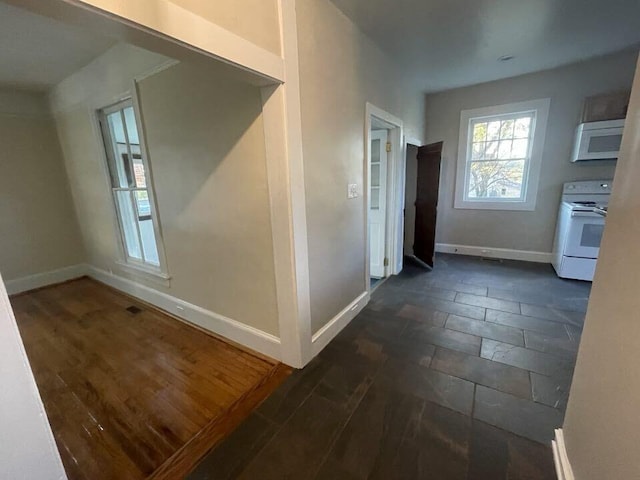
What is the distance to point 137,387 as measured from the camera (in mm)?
1885

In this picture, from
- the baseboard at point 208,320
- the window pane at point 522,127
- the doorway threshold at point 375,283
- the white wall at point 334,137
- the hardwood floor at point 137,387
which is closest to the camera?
the hardwood floor at point 137,387

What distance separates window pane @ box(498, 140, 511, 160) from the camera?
4.06 meters

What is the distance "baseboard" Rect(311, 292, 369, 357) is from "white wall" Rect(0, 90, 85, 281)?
4214mm

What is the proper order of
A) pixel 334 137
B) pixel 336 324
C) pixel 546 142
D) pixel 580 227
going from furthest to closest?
pixel 546 142 < pixel 580 227 < pixel 336 324 < pixel 334 137

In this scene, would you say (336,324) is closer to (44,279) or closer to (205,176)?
(205,176)

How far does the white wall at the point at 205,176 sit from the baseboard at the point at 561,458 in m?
1.71

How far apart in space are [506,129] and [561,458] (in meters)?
4.22

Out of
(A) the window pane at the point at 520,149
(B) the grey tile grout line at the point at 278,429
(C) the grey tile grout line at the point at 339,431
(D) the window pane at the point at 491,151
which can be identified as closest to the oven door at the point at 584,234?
(A) the window pane at the point at 520,149

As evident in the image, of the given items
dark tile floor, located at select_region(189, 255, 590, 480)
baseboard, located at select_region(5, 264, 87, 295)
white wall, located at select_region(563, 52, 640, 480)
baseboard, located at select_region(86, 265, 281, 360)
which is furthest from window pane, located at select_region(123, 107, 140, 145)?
white wall, located at select_region(563, 52, 640, 480)

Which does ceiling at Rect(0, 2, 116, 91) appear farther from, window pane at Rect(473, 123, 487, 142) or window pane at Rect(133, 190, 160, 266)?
window pane at Rect(473, 123, 487, 142)

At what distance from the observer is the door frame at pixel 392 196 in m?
2.79

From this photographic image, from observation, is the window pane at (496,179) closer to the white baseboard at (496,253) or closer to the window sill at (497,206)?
the window sill at (497,206)

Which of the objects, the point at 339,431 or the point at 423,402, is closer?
the point at 339,431

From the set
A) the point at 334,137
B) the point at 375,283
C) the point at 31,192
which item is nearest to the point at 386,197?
the point at 375,283
